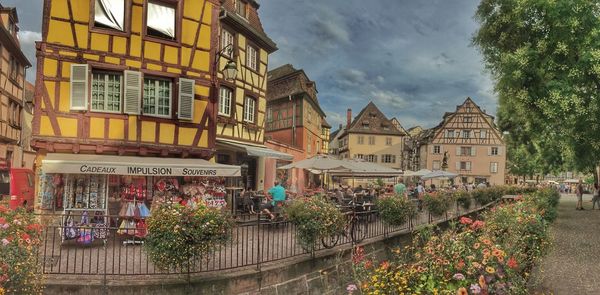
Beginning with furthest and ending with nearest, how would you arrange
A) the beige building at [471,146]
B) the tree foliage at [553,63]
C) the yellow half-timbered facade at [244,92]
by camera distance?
the beige building at [471,146], the yellow half-timbered facade at [244,92], the tree foliage at [553,63]

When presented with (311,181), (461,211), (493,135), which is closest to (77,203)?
(461,211)

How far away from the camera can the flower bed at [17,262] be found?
4871 millimetres

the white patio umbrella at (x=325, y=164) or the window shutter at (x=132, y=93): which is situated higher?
the window shutter at (x=132, y=93)

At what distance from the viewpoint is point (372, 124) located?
67.4 metres

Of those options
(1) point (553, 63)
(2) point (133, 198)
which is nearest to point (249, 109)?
(2) point (133, 198)

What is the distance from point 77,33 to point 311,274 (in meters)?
10.4

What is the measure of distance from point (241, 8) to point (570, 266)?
58.6 feet

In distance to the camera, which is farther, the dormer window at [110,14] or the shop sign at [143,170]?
the dormer window at [110,14]

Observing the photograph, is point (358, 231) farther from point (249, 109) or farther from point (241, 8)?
point (241, 8)

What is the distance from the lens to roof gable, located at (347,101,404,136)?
66.4 metres

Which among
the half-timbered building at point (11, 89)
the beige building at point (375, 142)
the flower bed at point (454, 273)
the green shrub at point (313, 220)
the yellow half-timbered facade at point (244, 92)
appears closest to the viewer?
the flower bed at point (454, 273)

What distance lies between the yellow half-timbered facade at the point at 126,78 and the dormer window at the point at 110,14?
0.03 meters

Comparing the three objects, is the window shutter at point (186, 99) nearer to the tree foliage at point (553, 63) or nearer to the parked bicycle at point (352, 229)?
the parked bicycle at point (352, 229)

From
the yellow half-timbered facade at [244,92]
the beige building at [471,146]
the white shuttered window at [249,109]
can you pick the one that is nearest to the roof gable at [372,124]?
the beige building at [471,146]
